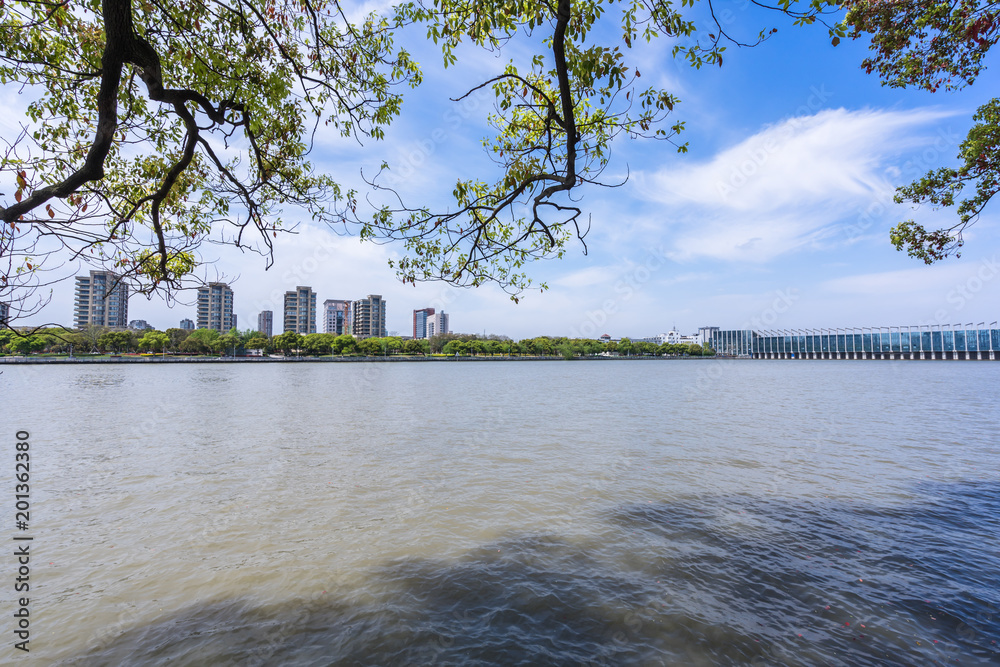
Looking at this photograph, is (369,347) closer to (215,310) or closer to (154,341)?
(154,341)

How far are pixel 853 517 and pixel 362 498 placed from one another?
34.1 ft

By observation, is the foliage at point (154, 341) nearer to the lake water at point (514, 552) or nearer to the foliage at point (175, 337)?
the foliage at point (175, 337)

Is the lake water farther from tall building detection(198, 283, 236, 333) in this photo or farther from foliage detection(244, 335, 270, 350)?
tall building detection(198, 283, 236, 333)

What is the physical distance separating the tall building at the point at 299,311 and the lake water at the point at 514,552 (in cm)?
18069

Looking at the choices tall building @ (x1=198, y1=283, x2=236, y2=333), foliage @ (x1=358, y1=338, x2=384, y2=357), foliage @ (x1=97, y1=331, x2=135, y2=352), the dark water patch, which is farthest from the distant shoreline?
the dark water patch

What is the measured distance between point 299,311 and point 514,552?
19711 centimetres

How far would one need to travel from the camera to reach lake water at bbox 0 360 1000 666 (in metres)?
5.25

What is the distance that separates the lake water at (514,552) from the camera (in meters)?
5.25

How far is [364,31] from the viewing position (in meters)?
5.69

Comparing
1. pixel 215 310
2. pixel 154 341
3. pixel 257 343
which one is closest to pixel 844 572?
pixel 154 341

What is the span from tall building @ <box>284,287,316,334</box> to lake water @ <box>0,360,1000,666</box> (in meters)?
181

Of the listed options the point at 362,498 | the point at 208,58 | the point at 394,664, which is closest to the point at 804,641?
the point at 394,664

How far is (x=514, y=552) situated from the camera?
755cm

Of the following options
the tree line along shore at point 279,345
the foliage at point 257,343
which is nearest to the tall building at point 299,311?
the tree line along shore at point 279,345
